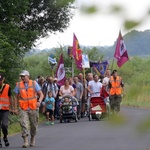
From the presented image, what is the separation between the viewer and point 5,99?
1365 centimetres

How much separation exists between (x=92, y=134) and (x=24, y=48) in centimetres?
810

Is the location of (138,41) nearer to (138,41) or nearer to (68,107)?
(138,41)

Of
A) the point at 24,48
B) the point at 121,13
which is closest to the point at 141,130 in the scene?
the point at 121,13

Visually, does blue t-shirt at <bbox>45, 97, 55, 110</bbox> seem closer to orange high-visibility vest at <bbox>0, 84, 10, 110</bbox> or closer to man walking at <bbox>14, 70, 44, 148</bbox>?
orange high-visibility vest at <bbox>0, 84, 10, 110</bbox>

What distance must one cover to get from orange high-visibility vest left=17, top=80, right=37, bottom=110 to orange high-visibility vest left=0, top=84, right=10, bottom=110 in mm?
500

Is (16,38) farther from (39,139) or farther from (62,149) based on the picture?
(62,149)

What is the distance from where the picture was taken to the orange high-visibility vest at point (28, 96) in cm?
1307

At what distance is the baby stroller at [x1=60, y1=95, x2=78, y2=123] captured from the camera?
844 inches

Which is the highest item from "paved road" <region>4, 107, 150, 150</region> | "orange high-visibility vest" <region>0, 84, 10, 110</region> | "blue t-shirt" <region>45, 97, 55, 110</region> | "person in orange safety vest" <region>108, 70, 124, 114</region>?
"blue t-shirt" <region>45, 97, 55, 110</region>

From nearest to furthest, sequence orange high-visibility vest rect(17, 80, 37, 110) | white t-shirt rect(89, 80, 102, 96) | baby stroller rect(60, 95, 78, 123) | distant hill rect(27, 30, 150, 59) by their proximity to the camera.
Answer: distant hill rect(27, 30, 150, 59)
orange high-visibility vest rect(17, 80, 37, 110)
baby stroller rect(60, 95, 78, 123)
white t-shirt rect(89, 80, 102, 96)

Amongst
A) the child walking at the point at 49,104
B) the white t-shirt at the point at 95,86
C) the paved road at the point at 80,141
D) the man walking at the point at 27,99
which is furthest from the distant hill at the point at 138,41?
the white t-shirt at the point at 95,86

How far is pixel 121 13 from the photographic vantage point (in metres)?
2.33

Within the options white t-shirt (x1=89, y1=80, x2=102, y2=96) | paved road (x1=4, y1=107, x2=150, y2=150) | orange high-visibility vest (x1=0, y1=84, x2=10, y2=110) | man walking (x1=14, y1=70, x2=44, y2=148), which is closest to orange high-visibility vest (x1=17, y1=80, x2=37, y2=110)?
man walking (x1=14, y1=70, x2=44, y2=148)

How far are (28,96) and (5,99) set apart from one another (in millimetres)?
782
